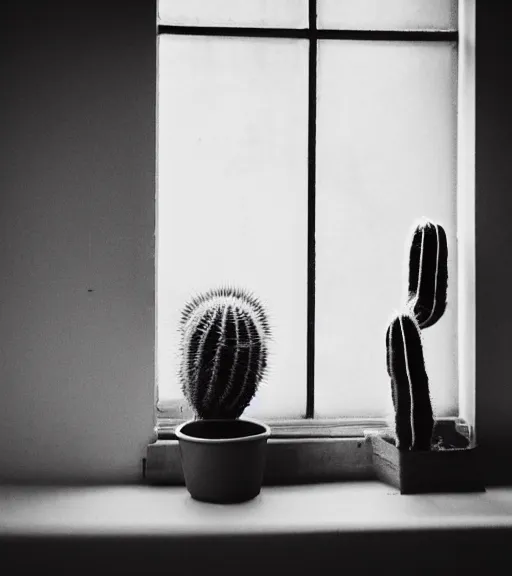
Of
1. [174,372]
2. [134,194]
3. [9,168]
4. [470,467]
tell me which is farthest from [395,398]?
[9,168]

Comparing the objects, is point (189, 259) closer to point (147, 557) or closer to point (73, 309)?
point (73, 309)

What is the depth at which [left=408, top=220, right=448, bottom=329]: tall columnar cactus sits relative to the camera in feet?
4.02

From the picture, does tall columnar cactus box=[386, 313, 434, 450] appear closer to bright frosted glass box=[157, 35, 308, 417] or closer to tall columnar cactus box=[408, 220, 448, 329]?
tall columnar cactus box=[408, 220, 448, 329]

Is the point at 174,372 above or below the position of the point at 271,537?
above

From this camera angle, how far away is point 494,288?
1.36 metres

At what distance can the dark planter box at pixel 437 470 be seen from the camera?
1243 millimetres

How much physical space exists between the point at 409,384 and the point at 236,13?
2.87ft

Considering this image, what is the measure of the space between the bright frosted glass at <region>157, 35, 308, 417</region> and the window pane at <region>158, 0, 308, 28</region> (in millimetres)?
38

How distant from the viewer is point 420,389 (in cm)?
119

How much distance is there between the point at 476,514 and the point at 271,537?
15.0 inches

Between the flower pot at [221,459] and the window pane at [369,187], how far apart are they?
0.26m

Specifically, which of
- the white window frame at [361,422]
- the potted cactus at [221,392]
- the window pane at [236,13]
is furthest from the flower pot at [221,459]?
the window pane at [236,13]

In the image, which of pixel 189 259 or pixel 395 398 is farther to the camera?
pixel 189 259

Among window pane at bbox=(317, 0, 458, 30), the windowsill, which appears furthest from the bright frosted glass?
the windowsill
